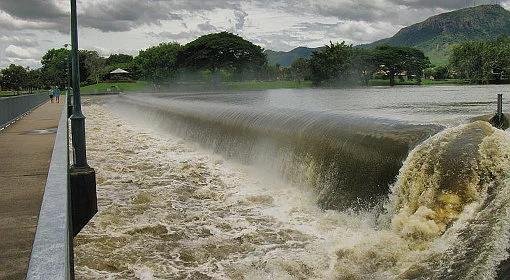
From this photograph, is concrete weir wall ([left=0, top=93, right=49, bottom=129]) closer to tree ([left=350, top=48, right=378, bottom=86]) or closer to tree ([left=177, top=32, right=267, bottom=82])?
tree ([left=177, top=32, right=267, bottom=82])

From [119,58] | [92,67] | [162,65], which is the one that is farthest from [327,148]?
[119,58]

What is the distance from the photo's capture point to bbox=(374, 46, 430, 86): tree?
348 feet

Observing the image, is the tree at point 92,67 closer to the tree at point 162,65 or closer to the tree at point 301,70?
the tree at point 162,65

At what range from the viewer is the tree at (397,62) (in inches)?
4181

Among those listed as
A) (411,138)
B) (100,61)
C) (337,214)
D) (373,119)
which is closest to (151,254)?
(337,214)

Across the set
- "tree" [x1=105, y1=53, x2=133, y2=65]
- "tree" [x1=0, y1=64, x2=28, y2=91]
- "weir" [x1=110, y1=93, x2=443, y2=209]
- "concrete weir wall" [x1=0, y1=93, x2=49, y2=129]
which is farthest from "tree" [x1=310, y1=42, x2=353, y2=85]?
"tree" [x1=105, y1=53, x2=133, y2=65]

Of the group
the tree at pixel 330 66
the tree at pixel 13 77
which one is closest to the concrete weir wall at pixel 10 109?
the tree at pixel 330 66

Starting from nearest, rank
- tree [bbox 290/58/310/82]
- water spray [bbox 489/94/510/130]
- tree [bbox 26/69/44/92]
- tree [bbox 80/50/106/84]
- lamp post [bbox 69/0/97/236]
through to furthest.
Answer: lamp post [bbox 69/0/97/236]
water spray [bbox 489/94/510/130]
tree [bbox 290/58/310/82]
tree [bbox 26/69/44/92]
tree [bbox 80/50/106/84]

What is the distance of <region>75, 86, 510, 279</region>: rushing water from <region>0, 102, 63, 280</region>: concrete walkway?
3.46 ft

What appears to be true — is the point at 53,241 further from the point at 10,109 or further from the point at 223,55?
the point at 223,55

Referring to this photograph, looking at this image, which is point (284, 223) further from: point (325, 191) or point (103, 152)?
point (103, 152)

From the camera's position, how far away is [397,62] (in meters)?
107

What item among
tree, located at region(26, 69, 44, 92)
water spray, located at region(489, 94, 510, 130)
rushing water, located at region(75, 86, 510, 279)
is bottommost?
rushing water, located at region(75, 86, 510, 279)

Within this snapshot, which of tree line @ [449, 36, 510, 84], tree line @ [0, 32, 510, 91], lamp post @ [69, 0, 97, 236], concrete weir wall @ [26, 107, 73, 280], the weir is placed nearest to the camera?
concrete weir wall @ [26, 107, 73, 280]
